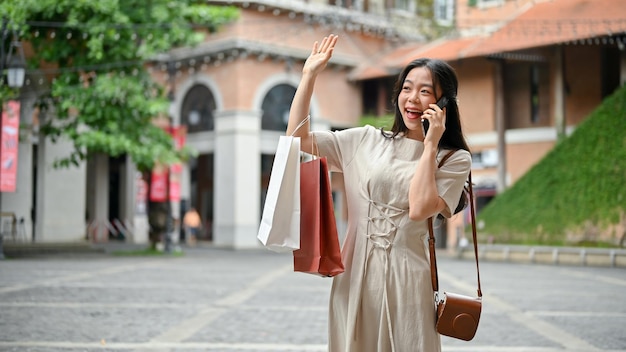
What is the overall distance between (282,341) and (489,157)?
916 inches

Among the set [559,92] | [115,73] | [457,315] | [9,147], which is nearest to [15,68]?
[9,147]

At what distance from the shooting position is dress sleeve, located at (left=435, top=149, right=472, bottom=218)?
10.3ft

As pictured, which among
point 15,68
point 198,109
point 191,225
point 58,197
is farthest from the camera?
point 198,109

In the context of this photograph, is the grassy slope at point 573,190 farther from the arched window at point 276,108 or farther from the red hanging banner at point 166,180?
the arched window at point 276,108

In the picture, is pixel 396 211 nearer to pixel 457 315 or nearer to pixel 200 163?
pixel 457 315

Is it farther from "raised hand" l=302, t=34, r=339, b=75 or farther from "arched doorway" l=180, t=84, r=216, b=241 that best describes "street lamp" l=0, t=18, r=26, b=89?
"arched doorway" l=180, t=84, r=216, b=241

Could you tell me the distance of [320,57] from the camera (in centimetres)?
324

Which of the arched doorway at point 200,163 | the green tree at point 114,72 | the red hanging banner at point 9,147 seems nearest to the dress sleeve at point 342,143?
the red hanging banner at point 9,147

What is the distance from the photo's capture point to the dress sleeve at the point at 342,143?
3.31 m

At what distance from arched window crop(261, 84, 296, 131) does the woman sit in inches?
1132

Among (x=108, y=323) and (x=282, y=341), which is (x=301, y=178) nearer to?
(x=282, y=341)

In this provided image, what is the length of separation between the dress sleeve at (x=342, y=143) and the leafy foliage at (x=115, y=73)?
16788 millimetres

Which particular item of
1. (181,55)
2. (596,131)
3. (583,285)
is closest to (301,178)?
(583,285)

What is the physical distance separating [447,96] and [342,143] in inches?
17.9
